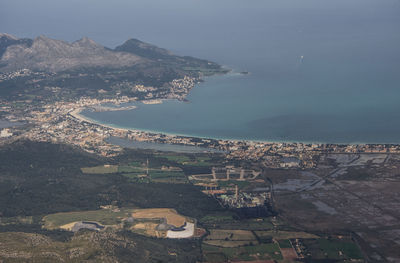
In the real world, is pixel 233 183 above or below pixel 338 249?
above

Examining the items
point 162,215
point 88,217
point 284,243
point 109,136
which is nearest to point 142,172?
point 162,215

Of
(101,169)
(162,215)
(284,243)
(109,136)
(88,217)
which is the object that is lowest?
(88,217)

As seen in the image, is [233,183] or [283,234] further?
[233,183]

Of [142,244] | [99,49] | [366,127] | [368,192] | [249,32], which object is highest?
[249,32]

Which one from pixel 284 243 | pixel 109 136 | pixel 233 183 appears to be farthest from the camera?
pixel 109 136

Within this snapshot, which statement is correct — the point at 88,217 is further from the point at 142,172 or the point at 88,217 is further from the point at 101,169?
the point at 101,169

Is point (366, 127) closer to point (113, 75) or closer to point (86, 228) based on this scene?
point (86, 228)

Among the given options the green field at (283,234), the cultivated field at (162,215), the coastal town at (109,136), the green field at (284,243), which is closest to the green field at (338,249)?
the green field at (283,234)

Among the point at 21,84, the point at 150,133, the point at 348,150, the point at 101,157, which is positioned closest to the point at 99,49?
the point at 21,84
